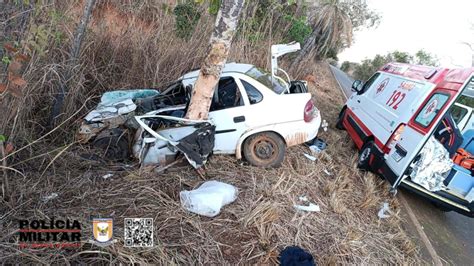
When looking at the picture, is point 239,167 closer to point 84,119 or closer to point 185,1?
point 84,119

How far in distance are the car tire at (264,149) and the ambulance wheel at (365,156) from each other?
69.2 inches

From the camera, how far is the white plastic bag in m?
3.22

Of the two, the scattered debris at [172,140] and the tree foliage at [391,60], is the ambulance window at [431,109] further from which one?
the tree foliage at [391,60]

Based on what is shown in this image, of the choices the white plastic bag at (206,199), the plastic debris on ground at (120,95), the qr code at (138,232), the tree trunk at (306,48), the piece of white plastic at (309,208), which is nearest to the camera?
the qr code at (138,232)

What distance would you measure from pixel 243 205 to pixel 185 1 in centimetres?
582

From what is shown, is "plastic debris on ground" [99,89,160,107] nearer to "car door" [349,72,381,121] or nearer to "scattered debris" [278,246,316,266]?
"scattered debris" [278,246,316,266]

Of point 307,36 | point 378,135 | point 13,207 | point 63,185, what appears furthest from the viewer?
point 307,36

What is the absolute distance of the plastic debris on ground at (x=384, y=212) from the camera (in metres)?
4.36

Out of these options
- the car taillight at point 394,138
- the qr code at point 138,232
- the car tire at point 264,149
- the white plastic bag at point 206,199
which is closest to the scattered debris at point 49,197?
the qr code at point 138,232

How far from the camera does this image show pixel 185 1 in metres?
7.45

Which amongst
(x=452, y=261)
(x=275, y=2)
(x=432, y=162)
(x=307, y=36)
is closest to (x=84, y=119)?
(x=432, y=162)

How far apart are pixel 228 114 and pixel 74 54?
2474 millimetres

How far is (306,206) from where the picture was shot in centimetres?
392

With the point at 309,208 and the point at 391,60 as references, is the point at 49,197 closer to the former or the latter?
the point at 309,208
